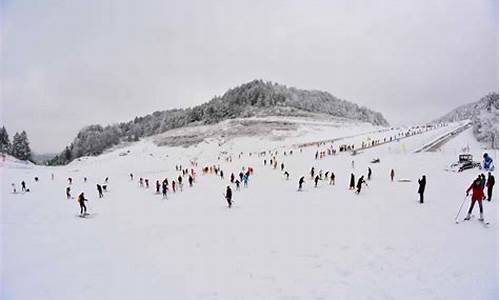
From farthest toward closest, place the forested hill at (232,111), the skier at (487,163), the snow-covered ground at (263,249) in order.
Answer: the forested hill at (232,111) → the skier at (487,163) → the snow-covered ground at (263,249)

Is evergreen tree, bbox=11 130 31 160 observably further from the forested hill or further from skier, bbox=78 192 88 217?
skier, bbox=78 192 88 217

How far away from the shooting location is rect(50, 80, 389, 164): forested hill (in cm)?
9744

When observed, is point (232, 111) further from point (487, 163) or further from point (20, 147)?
point (487, 163)

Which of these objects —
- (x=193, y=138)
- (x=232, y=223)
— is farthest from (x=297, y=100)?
(x=232, y=223)

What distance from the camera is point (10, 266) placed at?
800 cm

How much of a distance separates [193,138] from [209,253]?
73.8 meters

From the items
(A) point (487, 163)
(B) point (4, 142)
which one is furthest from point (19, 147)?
(A) point (487, 163)

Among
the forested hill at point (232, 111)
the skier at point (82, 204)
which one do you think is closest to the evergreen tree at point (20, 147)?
the forested hill at point (232, 111)

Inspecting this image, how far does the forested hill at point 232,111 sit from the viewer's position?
3836 inches

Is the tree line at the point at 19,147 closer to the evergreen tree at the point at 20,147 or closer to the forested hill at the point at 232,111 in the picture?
the evergreen tree at the point at 20,147

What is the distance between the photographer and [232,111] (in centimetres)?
10194

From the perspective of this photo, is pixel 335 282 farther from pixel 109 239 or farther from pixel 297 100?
pixel 297 100

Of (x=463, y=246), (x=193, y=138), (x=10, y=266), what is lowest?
(x=10, y=266)

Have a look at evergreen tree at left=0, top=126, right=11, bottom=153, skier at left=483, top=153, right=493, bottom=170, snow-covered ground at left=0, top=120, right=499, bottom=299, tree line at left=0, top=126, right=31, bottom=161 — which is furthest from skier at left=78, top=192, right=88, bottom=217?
tree line at left=0, top=126, right=31, bottom=161
